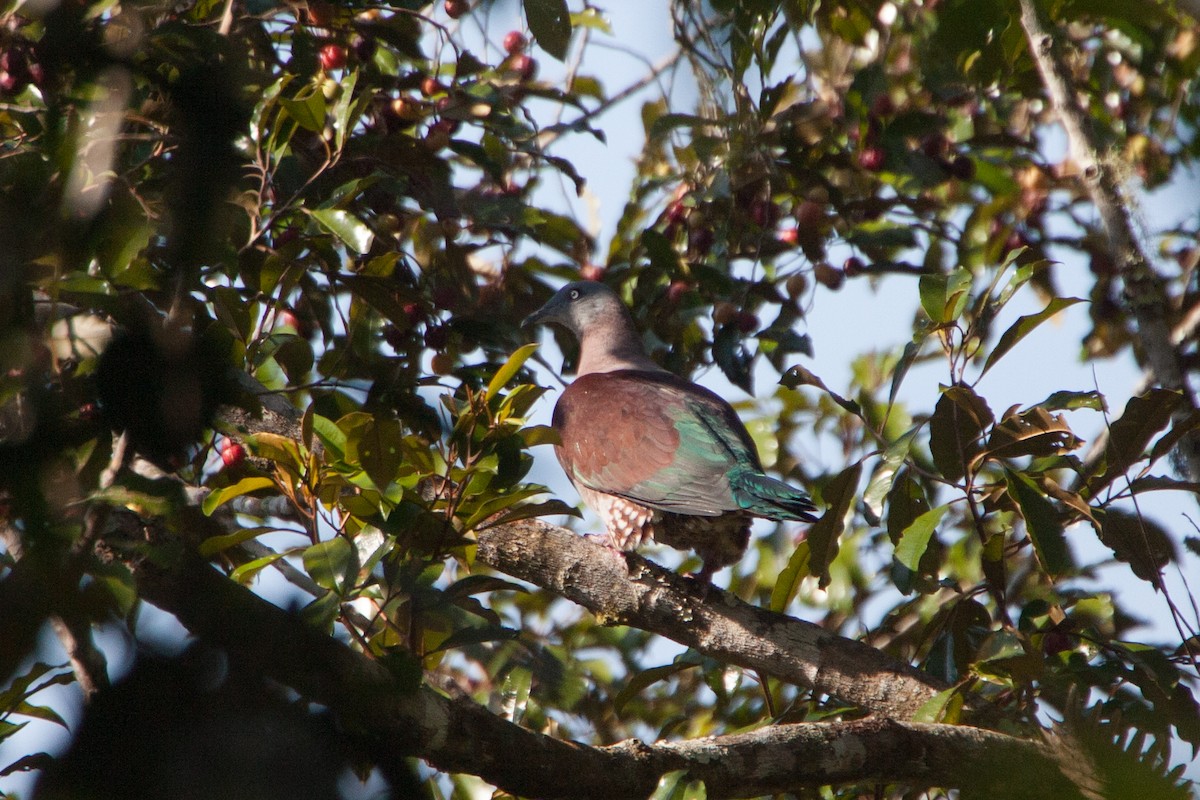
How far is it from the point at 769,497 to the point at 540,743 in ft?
4.52

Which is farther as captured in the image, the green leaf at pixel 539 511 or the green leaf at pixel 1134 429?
the green leaf at pixel 1134 429

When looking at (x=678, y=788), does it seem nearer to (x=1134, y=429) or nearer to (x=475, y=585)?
(x=475, y=585)

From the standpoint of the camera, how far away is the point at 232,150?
970mm

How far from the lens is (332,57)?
3.09m

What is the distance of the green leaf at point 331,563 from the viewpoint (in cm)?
196

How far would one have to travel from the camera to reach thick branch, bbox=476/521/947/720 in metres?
2.53

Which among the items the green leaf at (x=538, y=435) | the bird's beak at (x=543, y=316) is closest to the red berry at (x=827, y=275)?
the bird's beak at (x=543, y=316)

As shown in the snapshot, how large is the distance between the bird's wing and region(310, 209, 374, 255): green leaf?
1242 mm

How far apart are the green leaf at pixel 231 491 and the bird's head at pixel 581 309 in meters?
2.25

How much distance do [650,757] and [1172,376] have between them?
1816 millimetres

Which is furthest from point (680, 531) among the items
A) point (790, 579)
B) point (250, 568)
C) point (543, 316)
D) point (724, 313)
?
point (250, 568)

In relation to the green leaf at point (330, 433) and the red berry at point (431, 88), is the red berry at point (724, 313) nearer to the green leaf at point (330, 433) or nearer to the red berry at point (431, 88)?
the red berry at point (431, 88)

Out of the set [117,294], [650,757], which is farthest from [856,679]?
[117,294]

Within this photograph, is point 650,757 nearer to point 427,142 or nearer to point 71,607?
point 71,607
